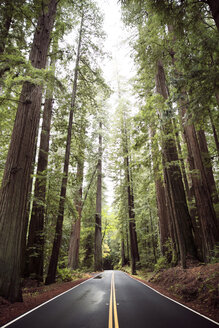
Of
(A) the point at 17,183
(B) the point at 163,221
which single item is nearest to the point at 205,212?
(B) the point at 163,221

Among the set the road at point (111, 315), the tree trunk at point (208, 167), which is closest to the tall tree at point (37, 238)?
the road at point (111, 315)

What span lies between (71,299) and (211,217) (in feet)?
21.7

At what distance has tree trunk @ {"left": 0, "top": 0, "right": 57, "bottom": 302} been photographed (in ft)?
18.8

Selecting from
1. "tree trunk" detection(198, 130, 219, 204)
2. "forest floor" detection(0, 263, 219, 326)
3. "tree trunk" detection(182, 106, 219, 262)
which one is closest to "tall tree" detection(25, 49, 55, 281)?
"forest floor" detection(0, 263, 219, 326)

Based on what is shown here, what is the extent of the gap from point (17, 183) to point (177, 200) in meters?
7.85

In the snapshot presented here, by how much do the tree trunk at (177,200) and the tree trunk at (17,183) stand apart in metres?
6.02

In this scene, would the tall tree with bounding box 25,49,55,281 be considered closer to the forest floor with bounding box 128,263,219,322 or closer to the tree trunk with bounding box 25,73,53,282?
the tree trunk with bounding box 25,73,53,282

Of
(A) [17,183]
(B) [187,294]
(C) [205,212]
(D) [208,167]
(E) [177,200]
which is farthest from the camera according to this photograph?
(E) [177,200]

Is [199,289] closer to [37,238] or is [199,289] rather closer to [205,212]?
[205,212]

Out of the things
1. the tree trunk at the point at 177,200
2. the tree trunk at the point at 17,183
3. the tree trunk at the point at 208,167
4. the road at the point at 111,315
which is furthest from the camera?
the tree trunk at the point at 208,167

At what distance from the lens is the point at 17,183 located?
636 cm

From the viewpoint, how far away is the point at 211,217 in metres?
8.62

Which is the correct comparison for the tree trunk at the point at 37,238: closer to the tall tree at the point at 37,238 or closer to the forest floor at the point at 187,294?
the tall tree at the point at 37,238

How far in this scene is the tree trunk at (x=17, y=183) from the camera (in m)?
5.74
